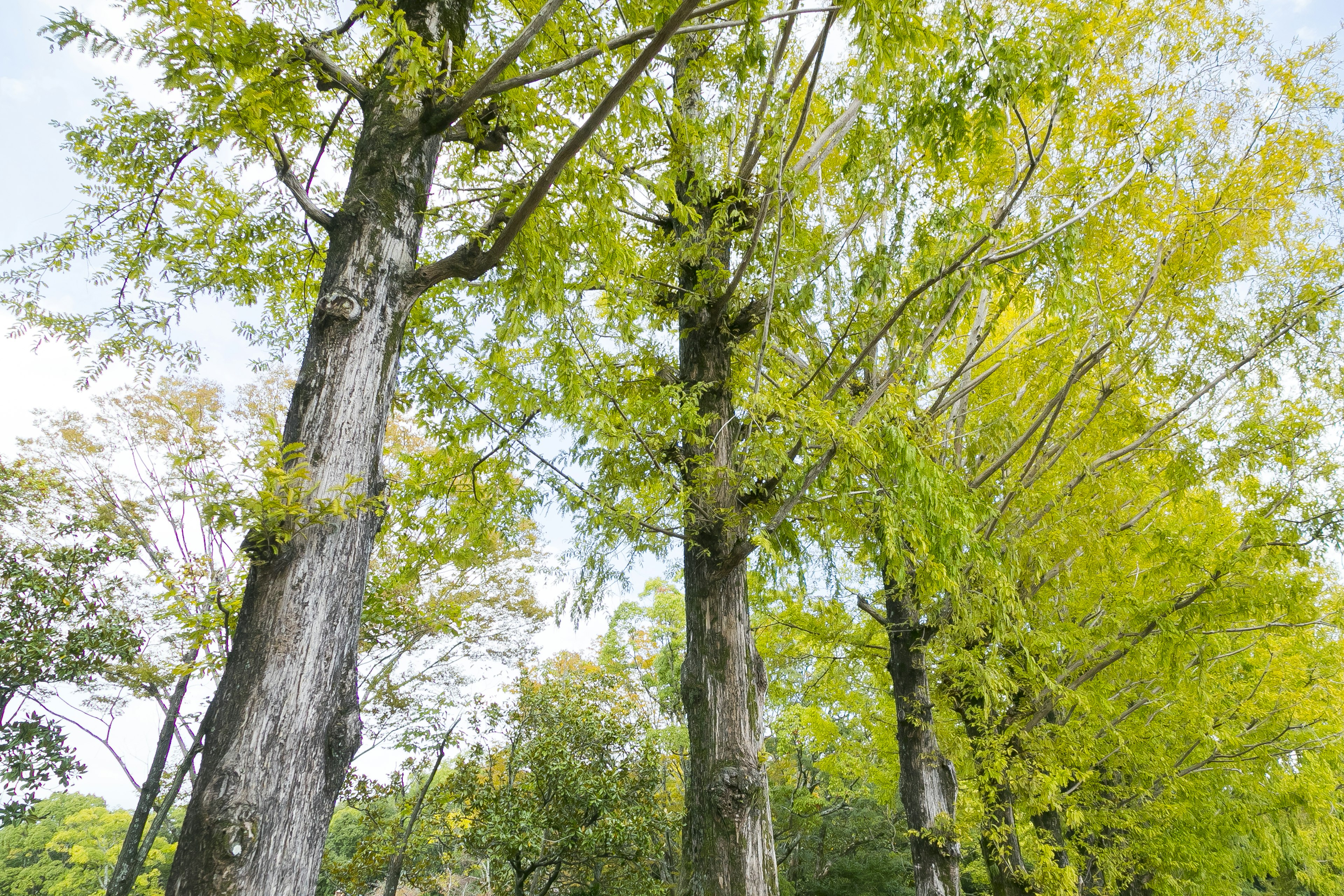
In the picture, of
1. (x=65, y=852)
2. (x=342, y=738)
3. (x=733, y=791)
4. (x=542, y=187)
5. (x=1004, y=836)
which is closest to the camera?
(x=342, y=738)

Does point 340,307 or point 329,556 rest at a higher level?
point 340,307

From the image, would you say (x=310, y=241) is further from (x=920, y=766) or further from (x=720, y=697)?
(x=920, y=766)

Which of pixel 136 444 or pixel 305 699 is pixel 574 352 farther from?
pixel 136 444

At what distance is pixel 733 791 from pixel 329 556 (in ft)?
8.76

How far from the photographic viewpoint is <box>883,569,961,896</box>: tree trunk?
5645 millimetres

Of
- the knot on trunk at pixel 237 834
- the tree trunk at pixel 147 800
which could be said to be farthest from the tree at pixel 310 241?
the tree trunk at pixel 147 800

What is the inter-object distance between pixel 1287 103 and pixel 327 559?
311 inches

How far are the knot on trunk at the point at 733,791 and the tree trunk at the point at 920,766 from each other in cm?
240

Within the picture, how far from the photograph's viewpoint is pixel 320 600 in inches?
92.4

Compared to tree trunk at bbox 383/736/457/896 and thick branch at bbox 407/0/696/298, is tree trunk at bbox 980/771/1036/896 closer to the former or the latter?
thick branch at bbox 407/0/696/298

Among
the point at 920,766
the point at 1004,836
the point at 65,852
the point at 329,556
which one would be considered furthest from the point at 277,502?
the point at 65,852

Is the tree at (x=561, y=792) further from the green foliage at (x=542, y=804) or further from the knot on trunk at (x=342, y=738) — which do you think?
the knot on trunk at (x=342, y=738)

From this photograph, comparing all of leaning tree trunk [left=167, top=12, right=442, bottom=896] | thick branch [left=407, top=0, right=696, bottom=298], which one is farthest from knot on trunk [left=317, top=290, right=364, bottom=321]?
thick branch [left=407, top=0, right=696, bottom=298]

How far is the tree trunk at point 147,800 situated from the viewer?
27.9 ft
